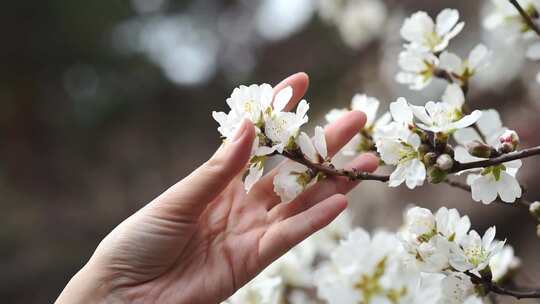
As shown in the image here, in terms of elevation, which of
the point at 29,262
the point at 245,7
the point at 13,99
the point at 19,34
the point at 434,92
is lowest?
the point at 29,262

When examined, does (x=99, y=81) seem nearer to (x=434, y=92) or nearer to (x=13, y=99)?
(x=13, y=99)

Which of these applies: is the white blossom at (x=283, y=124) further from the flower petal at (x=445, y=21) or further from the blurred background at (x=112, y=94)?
the blurred background at (x=112, y=94)

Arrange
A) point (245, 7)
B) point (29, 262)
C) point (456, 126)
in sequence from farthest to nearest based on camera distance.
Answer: point (245, 7), point (29, 262), point (456, 126)

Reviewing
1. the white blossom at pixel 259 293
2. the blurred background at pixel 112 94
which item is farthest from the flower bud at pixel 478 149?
the blurred background at pixel 112 94

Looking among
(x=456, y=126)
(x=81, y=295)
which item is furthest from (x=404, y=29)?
(x=81, y=295)

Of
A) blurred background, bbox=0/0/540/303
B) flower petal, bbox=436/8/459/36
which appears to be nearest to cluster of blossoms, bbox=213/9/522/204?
flower petal, bbox=436/8/459/36
